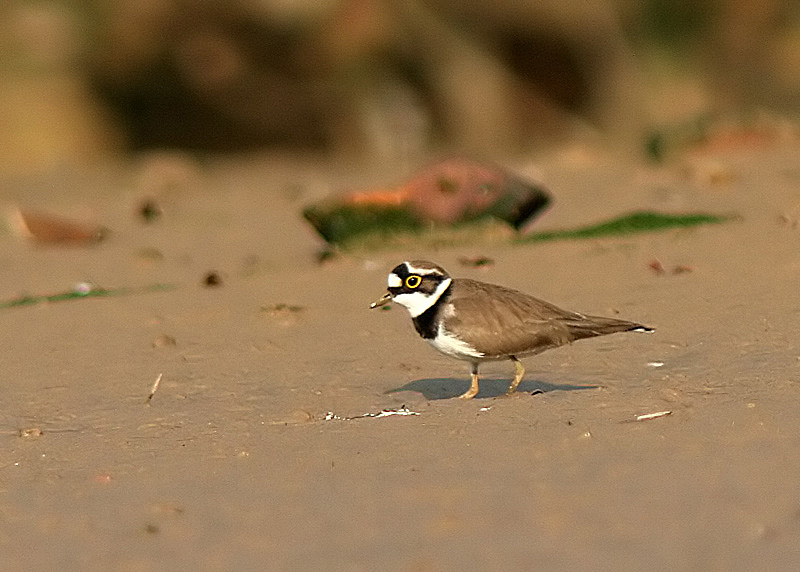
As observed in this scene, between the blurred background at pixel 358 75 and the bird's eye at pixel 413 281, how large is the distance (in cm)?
1085

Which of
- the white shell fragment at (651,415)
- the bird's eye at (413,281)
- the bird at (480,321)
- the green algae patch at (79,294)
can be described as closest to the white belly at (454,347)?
the bird at (480,321)

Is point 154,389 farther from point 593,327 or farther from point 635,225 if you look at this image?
point 635,225

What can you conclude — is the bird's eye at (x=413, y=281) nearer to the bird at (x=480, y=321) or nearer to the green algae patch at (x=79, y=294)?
the bird at (x=480, y=321)

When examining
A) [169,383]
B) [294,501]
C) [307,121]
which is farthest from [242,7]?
[294,501]

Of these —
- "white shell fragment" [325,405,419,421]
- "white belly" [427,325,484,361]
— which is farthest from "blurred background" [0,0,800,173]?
"white shell fragment" [325,405,419,421]

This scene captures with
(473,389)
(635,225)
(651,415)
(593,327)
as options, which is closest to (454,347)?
(473,389)

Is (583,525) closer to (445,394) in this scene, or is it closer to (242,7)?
(445,394)

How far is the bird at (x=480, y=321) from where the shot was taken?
5148 millimetres

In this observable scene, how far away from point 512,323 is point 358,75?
38.4 feet

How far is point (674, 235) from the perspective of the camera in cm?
800

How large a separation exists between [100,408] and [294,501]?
5.67 ft

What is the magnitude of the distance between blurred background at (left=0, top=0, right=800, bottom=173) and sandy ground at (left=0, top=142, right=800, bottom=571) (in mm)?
7305

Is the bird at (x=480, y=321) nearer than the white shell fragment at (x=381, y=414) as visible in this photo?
No

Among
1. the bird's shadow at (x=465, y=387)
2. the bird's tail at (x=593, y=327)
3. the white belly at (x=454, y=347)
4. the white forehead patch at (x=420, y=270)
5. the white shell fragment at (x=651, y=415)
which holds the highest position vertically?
the white forehead patch at (x=420, y=270)
